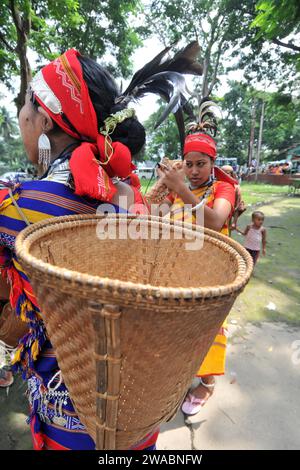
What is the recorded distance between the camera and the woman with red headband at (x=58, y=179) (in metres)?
0.88

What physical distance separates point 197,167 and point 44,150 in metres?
1.21

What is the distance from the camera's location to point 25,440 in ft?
5.89

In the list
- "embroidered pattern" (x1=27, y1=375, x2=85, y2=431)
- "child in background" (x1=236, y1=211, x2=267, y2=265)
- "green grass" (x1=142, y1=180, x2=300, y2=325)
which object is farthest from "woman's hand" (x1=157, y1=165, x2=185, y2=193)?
"child in background" (x1=236, y1=211, x2=267, y2=265)

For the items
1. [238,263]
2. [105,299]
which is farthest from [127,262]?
[105,299]

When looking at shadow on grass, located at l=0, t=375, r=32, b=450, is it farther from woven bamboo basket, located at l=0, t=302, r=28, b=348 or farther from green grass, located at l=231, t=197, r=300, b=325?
green grass, located at l=231, t=197, r=300, b=325

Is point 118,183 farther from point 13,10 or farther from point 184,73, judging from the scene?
point 13,10

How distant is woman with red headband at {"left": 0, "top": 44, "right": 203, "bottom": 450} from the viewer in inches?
34.8

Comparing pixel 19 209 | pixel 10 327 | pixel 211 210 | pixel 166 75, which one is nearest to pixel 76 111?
pixel 19 209

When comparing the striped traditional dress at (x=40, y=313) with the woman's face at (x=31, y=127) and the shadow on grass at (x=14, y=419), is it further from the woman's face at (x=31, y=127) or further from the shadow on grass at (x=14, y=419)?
the shadow on grass at (x=14, y=419)

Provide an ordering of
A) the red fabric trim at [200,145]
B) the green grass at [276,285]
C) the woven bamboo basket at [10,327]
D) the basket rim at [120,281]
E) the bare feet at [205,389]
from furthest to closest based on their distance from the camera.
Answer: the green grass at [276,285] < the bare feet at [205,389] < the red fabric trim at [200,145] < the woven bamboo basket at [10,327] < the basket rim at [120,281]

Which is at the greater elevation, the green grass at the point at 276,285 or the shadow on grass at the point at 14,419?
the shadow on grass at the point at 14,419

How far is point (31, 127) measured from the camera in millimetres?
1012

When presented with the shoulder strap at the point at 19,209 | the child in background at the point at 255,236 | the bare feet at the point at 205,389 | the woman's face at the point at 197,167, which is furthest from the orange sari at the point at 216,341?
the child in background at the point at 255,236

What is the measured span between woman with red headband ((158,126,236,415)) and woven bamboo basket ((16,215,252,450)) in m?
0.94
